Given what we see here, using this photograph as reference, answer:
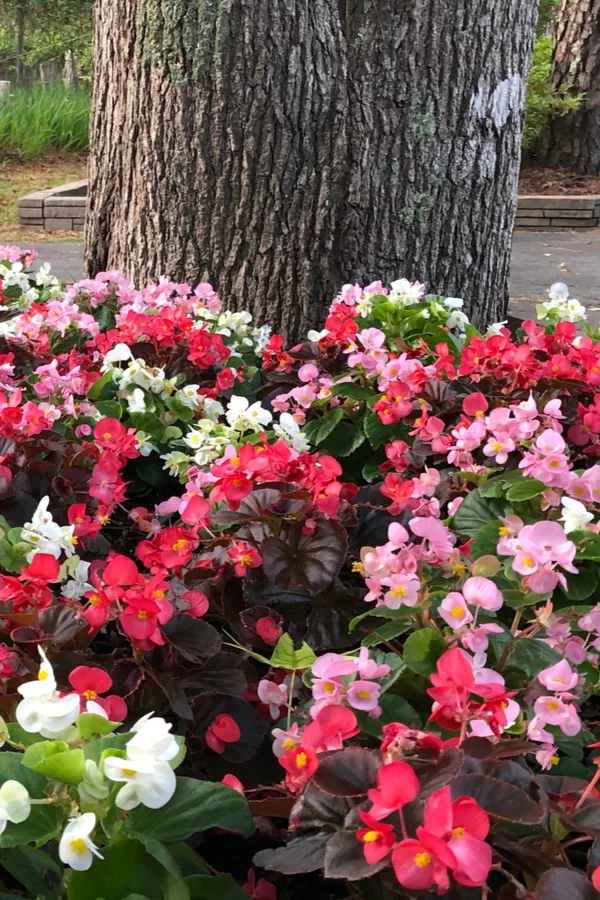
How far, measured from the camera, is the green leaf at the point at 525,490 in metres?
1.21

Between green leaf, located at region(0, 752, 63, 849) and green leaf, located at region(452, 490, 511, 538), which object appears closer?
green leaf, located at region(0, 752, 63, 849)

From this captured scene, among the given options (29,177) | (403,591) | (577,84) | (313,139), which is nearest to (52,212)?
(29,177)

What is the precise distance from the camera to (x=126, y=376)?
194 centimetres

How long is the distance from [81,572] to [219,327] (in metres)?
1.35

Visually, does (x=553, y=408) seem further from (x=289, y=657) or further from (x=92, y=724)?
(x=92, y=724)

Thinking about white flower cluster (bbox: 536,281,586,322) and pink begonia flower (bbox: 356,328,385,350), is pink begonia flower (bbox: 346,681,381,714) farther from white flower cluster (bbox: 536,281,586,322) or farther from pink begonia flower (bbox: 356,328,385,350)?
white flower cluster (bbox: 536,281,586,322)

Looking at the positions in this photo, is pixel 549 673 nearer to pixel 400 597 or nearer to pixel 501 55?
pixel 400 597

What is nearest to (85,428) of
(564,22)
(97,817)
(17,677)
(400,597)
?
(17,677)

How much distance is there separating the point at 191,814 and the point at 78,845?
10 cm

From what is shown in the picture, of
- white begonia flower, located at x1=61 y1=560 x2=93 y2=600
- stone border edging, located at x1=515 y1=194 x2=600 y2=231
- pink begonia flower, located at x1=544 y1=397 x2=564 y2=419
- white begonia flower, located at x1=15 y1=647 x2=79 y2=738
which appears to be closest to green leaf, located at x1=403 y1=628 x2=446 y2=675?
white begonia flower, located at x1=15 y1=647 x2=79 y2=738

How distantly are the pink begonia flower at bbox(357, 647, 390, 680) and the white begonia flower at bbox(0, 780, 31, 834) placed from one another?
1.07 feet

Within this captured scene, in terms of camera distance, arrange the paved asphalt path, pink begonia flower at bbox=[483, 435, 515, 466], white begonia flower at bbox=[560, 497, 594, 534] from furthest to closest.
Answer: the paved asphalt path < pink begonia flower at bbox=[483, 435, 515, 466] < white begonia flower at bbox=[560, 497, 594, 534]

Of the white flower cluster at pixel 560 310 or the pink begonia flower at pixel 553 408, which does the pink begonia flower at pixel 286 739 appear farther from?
the white flower cluster at pixel 560 310

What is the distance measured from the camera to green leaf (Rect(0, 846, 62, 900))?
0.71 m
